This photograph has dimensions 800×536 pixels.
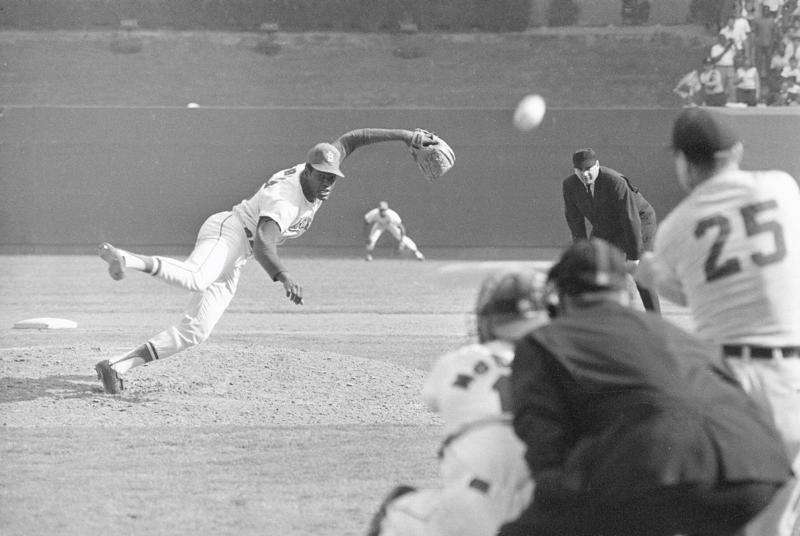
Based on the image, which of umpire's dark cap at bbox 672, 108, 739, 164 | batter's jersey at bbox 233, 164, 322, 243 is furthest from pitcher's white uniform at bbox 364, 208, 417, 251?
umpire's dark cap at bbox 672, 108, 739, 164

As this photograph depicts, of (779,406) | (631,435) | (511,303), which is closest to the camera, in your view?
(631,435)

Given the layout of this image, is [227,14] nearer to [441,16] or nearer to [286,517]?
[441,16]

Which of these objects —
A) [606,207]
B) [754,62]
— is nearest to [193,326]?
[606,207]

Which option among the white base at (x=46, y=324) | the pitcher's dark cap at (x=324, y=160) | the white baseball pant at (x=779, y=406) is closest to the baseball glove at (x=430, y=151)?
the pitcher's dark cap at (x=324, y=160)

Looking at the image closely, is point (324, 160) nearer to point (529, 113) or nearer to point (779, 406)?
point (779, 406)

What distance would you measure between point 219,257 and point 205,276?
198 mm

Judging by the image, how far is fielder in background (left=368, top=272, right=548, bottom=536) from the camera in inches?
133

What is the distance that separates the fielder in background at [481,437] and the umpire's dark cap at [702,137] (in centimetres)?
76

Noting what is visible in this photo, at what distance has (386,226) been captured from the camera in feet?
66.6

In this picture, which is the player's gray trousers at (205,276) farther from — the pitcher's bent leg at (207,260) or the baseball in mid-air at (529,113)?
the baseball in mid-air at (529,113)

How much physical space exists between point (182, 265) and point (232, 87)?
23158 mm

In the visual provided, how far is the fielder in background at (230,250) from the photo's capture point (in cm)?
780

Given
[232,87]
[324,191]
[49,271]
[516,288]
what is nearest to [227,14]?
[232,87]

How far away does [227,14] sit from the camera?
32.8m
